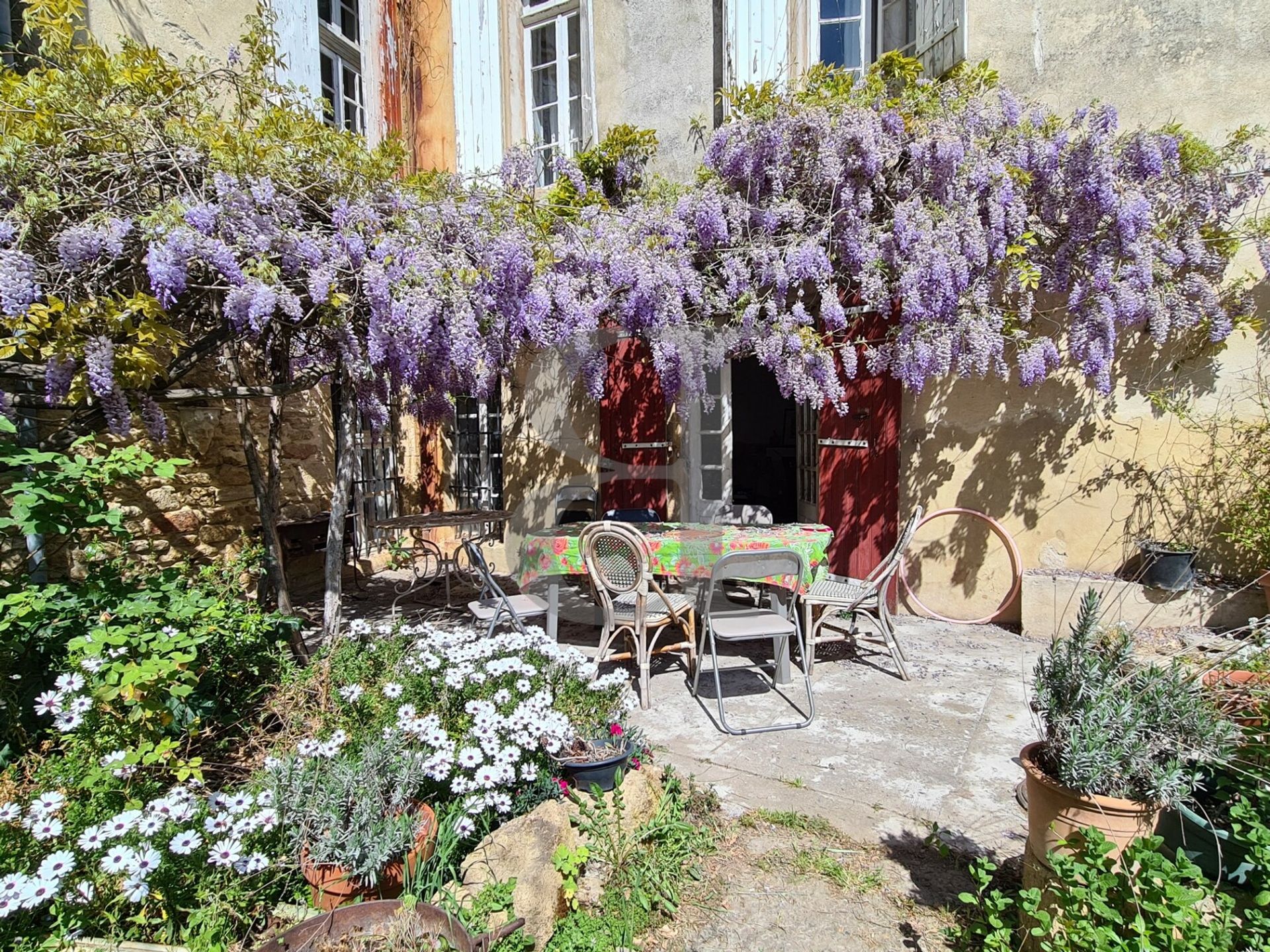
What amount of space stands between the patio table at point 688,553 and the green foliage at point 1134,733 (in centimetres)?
177

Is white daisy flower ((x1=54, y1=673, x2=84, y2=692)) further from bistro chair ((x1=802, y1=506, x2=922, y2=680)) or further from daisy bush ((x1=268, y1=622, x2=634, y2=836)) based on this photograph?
bistro chair ((x1=802, y1=506, x2=922, y2=680))

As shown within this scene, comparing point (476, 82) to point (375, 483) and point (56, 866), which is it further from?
point (56, 866)

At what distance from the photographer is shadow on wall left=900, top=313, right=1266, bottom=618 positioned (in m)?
4.41

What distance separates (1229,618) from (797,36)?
483 centimetres

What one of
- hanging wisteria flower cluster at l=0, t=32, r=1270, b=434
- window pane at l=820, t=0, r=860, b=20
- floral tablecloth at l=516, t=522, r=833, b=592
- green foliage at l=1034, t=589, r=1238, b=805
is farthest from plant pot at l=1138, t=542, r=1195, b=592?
window pane at l=820, t=0, r=860, b=20

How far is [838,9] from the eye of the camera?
521 cm

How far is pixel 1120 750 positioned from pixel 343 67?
22.8 ft

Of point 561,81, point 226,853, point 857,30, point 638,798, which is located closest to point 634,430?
point 561,81

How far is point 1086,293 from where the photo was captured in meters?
4.22

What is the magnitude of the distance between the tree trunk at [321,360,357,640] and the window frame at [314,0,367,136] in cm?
291

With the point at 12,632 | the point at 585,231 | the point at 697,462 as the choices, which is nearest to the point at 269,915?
the point at 12,632

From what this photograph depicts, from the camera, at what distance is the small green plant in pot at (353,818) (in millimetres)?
1662

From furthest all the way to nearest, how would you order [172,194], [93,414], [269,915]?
[93,414] < [172,194] < [269,915]

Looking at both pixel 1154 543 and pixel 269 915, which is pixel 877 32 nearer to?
pixel 1154 543
